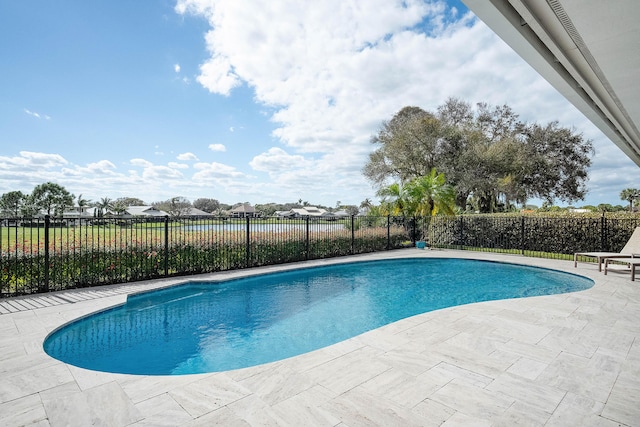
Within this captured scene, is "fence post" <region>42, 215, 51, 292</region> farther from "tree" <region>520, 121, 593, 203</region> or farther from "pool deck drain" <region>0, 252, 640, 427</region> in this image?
"tree" <region>520, 121, 593, 203</region>

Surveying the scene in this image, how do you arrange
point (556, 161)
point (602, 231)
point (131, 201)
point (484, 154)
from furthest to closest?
point (131, 201) → point (556, 161) → point (484, 154) → point (602, 231)

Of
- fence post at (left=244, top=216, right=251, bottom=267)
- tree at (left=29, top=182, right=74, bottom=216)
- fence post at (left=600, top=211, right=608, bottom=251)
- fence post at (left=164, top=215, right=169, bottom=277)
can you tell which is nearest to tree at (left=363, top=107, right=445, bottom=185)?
fence post at (left=600, top=211, right=608, bottom=251)

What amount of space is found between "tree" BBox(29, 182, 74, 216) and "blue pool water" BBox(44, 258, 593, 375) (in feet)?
172

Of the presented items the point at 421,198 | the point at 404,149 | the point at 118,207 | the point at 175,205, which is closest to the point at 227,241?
the point at 421,198

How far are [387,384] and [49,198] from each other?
5978 cm

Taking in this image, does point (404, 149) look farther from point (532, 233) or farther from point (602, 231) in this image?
point (602, 231)

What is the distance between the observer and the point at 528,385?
8.96 feet

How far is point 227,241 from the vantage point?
29.0 feet

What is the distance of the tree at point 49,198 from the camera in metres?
45.8

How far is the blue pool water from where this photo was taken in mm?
4105

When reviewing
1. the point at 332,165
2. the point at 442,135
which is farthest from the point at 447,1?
the point at 332,165

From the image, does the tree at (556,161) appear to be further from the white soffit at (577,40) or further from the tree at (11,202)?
the tree at (11,202)

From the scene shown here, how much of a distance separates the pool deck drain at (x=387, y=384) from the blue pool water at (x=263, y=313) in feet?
2.53

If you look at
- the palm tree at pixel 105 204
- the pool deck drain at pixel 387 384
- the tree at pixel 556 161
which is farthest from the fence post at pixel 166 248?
the palm tree at pixel 105 204
